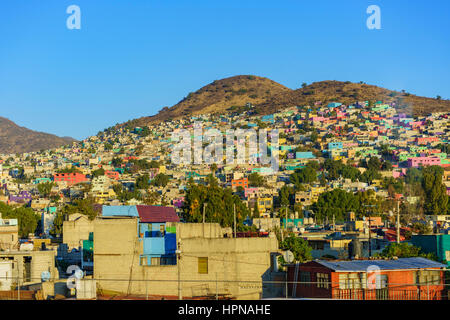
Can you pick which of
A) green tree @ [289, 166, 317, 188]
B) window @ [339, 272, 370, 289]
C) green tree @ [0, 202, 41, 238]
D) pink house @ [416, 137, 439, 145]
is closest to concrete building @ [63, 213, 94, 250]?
green tree @ [0, 202, 41, 238]

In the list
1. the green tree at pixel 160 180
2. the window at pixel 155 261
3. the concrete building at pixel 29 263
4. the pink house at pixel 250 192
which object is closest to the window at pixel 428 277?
the window at pixel 155 261

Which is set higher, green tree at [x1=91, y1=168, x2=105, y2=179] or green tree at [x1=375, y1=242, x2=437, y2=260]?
green tree at [x1=91, y1=168, x2=105, y2=179]

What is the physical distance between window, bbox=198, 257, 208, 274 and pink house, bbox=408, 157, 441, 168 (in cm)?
10100

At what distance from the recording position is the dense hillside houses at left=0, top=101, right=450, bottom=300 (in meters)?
21.9

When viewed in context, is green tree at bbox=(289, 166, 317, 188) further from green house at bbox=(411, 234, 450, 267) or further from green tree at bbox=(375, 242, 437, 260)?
green tree at bbox=(375, 242, 437, 260)

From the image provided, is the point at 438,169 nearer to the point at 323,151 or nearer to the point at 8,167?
the point at 323,151

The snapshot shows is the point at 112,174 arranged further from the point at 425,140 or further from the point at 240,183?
the point at 425,140

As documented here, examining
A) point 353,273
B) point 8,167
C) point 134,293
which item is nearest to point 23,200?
point 8,167

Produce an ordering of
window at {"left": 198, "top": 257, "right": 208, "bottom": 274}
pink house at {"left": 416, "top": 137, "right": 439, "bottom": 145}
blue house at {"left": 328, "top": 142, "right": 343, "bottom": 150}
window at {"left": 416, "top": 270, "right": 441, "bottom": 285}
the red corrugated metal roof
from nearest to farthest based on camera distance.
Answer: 1. window at {"left": 416, "top": 270, "right": 441, "bottom": 285}
2. window at {"left": 198, "top": 257, "right": 208, "bottom": 274}
3. the red corrugated metal roof
4. blue house at {"left": 328, "top": 142, "right": 343, "bottom": 150}
5. pink house at {"left": 416, "top": 137, "right": 439, "bottom": 145}

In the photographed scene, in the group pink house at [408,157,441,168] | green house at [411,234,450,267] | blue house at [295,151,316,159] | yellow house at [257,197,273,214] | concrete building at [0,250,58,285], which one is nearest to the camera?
concrete building at [0,250,58,285]

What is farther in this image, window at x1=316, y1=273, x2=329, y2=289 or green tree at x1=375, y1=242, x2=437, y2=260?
green tree at x1=375, y1=242, x2=437, y2=260

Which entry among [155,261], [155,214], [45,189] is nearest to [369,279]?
[155,261]

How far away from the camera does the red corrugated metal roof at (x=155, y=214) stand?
29609 mm

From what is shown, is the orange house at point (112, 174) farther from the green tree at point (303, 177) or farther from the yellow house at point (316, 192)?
the yellow house at point (316, 192)
